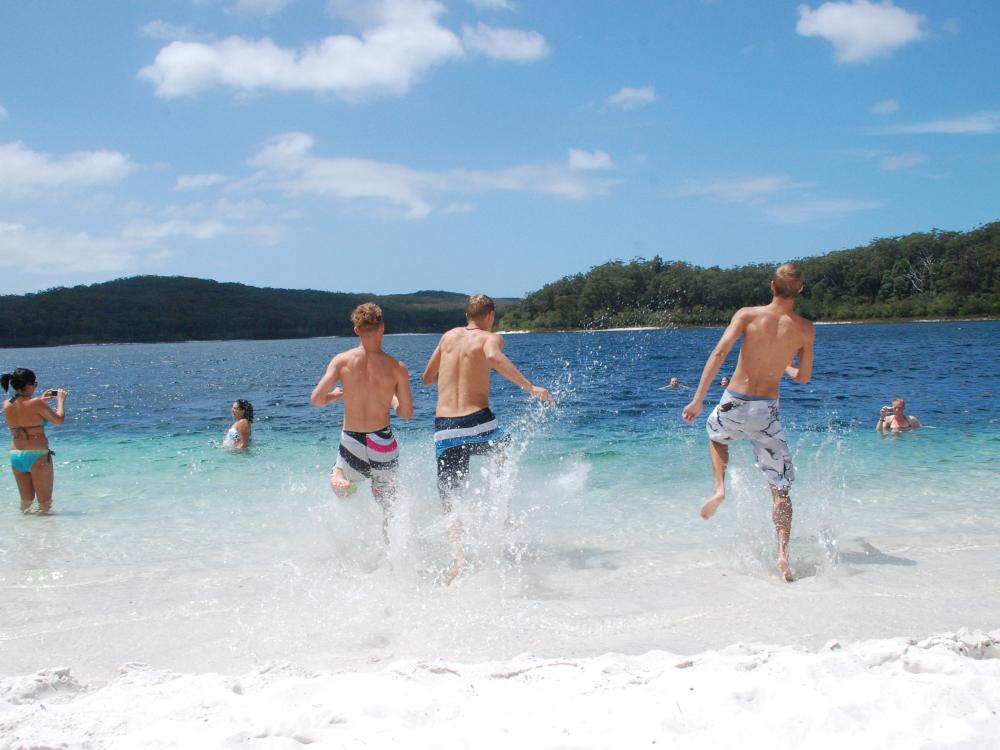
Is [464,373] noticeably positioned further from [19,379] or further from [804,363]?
[19,379]

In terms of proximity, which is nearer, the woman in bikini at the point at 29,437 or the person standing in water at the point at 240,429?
the woman in bikini at the point at 29,437

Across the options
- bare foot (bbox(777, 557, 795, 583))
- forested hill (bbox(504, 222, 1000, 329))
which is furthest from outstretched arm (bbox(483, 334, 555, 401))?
forested hill (bbox(504, 222, 1000, 329))

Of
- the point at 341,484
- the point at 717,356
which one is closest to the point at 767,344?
the point at 717,356

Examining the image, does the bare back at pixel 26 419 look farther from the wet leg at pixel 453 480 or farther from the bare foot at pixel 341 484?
the wet leg at pixel 453 480

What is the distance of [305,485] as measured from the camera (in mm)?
9547

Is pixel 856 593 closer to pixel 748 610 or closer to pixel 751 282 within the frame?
pixel 748 610

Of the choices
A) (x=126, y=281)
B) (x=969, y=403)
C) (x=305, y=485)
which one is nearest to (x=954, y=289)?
(x=969, y=403)

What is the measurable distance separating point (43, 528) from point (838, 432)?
12.5 meters

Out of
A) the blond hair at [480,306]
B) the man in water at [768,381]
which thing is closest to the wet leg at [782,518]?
the man in water at [768,381]

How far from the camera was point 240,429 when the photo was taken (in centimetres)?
1258

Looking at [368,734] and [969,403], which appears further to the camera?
[969,403]

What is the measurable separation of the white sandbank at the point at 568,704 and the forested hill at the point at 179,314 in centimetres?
12144

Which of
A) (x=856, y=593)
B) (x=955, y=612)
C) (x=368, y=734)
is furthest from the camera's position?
(x=856, y=593)

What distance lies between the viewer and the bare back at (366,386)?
536 centimetres
